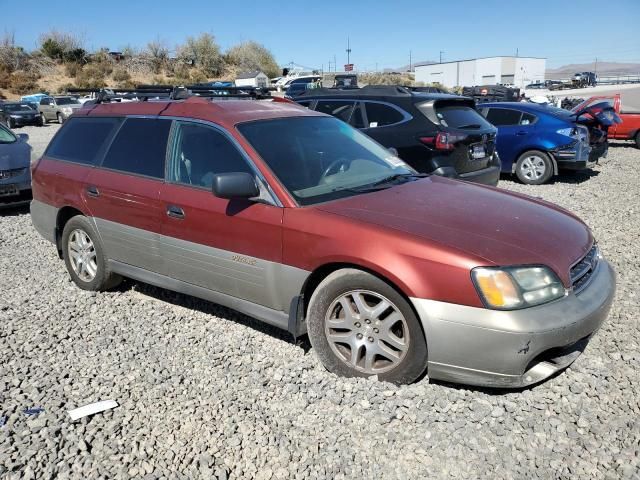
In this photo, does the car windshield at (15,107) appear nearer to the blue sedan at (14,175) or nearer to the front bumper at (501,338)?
the blue sedan at (14,175)

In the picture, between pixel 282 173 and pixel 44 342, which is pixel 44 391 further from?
pixel 282 173

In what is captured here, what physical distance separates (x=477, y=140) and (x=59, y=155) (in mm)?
5020

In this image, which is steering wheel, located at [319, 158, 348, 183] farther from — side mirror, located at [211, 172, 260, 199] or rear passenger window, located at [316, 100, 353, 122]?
rear passenger window, located at [316, 100, 353, 122]

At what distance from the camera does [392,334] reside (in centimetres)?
312

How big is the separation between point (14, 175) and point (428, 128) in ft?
20.3

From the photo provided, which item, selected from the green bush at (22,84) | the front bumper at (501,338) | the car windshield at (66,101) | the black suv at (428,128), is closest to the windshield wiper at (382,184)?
the front bumper at (501,338)

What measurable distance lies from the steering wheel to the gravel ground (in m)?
1.23

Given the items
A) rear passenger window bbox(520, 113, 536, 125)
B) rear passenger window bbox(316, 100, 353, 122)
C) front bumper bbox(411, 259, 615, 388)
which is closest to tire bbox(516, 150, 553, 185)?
rear passenger window bbox(520, 113, 536, 125)

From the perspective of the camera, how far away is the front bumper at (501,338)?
277 cm

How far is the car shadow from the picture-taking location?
13.3 feet

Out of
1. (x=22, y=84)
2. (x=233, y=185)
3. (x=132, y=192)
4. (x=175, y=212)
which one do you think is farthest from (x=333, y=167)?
(x=22, y=84)

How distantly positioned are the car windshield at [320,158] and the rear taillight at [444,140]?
256 centimetres

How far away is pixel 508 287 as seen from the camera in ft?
9.21

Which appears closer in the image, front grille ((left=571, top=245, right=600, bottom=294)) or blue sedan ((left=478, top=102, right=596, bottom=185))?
front grille ((left=571, top=245, right=600, bottom=294))
